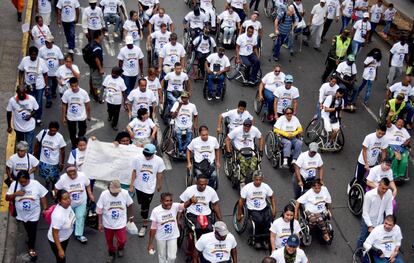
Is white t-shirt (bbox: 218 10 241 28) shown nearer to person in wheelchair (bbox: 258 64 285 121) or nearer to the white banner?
person in wheelchair (bbox: 258 64 285 121)

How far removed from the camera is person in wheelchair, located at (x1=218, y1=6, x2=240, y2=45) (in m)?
21.7

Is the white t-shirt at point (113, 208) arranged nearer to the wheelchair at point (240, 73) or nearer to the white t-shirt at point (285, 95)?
the white t-shirt at point (285, 95)

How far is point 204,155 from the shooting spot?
14539 mm

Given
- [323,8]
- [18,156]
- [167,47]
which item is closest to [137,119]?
[18,156]

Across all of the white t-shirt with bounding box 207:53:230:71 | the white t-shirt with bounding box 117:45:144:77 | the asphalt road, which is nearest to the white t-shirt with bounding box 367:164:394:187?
the asphalt road

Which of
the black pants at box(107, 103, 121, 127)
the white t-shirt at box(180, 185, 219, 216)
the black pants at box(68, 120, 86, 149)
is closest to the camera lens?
the white t-shirt at box(180, 185, 219, 216)

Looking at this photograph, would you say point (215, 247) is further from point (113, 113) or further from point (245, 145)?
point (113, 113)

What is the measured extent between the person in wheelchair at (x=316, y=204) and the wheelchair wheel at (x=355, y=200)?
151 centimetres

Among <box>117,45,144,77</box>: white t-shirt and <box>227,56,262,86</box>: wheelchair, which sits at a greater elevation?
<box>117,45,144,77</box>: white t-shirt

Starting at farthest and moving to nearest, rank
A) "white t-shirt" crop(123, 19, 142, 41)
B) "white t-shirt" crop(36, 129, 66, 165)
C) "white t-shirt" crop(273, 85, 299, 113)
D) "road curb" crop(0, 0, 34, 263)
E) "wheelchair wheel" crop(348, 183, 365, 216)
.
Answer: "white t-shirt" crop(123, 19, 142, 41) < "white t-shirt" crop(273, 85, 299, 113) < "wheelchair wheel" crop(348, 183, 365, 216) < "white t-shirt" crop(36, 129, 66, 165) < "road curb" crop(0, 0, 34, 263)

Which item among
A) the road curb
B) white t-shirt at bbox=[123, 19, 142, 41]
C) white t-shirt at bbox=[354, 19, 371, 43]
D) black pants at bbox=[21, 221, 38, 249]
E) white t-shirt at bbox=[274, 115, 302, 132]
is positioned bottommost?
the road curb

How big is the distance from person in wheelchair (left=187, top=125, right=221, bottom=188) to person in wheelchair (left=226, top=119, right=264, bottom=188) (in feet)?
2.48

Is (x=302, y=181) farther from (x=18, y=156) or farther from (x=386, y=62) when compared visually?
(x=386, y=62)

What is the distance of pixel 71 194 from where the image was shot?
40.5 ft
